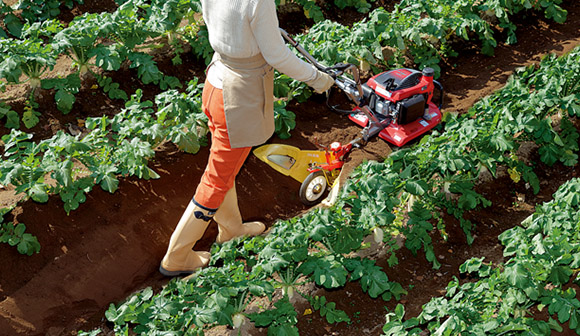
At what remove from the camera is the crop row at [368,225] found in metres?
4.59

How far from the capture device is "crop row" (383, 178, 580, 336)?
4.50m

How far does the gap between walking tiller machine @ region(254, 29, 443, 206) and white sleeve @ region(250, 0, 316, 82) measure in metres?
1.06

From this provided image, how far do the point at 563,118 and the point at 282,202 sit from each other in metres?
2.67

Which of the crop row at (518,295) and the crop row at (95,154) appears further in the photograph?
the crop row at (95,154)

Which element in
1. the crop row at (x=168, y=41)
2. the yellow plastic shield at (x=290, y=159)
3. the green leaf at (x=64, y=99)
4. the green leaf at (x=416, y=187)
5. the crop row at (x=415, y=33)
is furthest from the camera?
the crop row at (x=415, y=33)

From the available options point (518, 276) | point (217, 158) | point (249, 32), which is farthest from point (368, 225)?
point (249, 32)

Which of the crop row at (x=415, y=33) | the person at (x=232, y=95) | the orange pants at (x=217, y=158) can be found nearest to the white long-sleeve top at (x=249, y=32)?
the person at (x=232, y=95)

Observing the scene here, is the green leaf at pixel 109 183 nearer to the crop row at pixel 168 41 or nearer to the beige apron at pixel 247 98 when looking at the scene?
the beige apron at pixel 247 98

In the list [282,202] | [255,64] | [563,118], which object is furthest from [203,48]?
[563,118]

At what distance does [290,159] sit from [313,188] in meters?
0.32

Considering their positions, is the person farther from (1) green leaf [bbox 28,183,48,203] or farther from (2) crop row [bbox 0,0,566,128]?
(2) crop row [bbox 0,0,566,128]

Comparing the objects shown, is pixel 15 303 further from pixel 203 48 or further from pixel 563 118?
pixel 563 118

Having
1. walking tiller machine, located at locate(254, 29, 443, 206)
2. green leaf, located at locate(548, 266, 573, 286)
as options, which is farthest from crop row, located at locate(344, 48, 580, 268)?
green leaf, located at locate(548, 266, 573, 286)

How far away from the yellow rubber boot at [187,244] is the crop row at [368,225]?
179 mm
